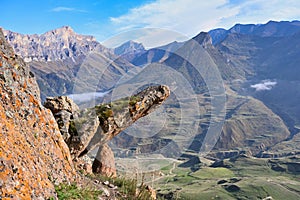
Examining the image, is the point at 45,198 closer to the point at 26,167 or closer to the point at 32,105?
the point at 26,167

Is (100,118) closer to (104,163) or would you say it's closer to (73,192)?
(104,163)

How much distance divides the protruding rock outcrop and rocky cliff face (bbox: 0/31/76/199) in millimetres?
3612

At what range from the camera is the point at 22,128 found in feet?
35.3

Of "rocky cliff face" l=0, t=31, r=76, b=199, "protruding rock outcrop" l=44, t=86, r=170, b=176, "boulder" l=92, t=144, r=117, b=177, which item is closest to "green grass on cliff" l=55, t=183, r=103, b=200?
"rocky cliff face" l=0, t=31, r=76, b=199

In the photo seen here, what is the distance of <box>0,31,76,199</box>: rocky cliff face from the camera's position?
28.6ft

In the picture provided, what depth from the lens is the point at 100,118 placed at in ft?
63.6

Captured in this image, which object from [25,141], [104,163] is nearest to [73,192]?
[25,141]

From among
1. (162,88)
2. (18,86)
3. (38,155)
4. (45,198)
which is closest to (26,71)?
(18,86)

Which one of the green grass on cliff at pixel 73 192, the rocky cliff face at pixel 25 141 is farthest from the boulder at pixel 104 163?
the green grass on cliff at pixel 73 192

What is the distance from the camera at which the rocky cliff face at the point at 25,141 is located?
8.71 metres

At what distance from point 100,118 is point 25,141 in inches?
354

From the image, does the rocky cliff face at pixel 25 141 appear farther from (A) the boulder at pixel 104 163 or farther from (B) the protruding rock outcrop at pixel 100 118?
(A) the boulder at pixel 104 163

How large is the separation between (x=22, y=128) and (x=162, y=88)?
13.3 meters

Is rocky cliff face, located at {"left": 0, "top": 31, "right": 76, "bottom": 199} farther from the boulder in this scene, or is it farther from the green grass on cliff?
the boulder
